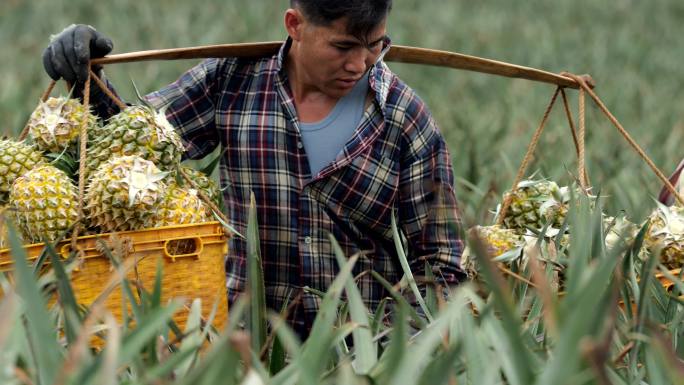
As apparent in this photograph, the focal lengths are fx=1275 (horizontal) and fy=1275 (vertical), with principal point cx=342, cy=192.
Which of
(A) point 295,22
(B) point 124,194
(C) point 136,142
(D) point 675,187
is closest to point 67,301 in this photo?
(B) point 124,194

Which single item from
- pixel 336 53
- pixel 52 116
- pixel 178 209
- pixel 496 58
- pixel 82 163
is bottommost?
pixel 178 209

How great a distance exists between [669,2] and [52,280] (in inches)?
558

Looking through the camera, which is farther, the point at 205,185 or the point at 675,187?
the point at 675,187

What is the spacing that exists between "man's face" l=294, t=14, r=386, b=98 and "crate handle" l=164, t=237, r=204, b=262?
57 centimetres

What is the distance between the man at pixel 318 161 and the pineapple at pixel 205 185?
0.80 ft

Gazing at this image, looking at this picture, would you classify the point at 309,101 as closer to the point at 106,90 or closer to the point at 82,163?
the point at 106,90

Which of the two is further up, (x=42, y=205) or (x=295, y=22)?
(x=295, y=22)

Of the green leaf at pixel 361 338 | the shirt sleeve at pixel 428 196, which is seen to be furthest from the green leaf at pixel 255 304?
the shirt sleeve at pixel 428 196

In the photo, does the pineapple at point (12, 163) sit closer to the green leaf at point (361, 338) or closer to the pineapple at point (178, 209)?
the pineapple at point (178, 209)

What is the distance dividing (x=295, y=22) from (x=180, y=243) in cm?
68

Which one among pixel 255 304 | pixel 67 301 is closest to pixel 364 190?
pixel 255 304

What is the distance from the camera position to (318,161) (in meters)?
2.98

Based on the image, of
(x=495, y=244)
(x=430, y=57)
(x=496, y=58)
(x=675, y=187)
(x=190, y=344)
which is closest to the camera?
(x=190, y=344)

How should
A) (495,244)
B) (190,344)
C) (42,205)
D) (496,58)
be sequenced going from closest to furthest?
(190,344), (42,205), (495,244), (496,58)
